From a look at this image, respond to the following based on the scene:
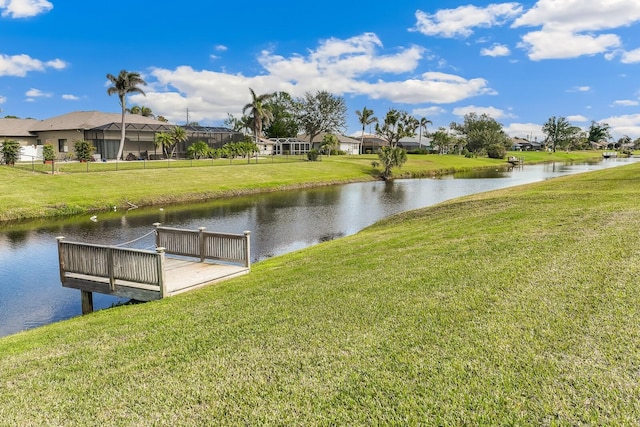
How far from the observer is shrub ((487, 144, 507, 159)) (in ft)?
369

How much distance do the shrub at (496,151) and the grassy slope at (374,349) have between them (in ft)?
362

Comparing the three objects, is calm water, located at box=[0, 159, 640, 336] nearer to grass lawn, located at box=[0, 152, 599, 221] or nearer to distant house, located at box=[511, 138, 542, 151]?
grass lawn, located at box=[0, 152, 599, 221]

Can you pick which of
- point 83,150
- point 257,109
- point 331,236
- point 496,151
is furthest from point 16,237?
point 496,151

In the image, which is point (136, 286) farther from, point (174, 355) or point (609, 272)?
point (609, 272)

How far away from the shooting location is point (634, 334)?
565 centimetres

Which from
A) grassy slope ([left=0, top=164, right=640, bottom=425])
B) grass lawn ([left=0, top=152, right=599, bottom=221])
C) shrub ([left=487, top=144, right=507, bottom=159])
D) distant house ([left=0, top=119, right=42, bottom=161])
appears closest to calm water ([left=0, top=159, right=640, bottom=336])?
grass lawn ([left=0, top=152, right=599, bottom=221])

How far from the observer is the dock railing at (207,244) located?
1277 centimetres

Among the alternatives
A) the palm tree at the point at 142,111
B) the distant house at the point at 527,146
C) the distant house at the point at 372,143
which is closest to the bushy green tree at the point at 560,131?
the distant house at the point at 527,146

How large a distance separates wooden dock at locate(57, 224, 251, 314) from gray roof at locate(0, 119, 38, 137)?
186 feet

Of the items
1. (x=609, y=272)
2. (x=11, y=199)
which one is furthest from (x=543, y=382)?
(x=11, y=199)

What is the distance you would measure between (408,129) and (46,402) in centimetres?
11578

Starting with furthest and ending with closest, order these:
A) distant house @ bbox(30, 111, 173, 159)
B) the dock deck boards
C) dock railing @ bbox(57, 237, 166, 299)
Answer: distant house @ bbox(30, 111, 173, 159) → the dock deck boards → dock railing @ bbox(57, 237, 166, 299)

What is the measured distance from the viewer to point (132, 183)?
3816 centimetres

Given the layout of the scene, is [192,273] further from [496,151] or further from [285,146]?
[496,151]
